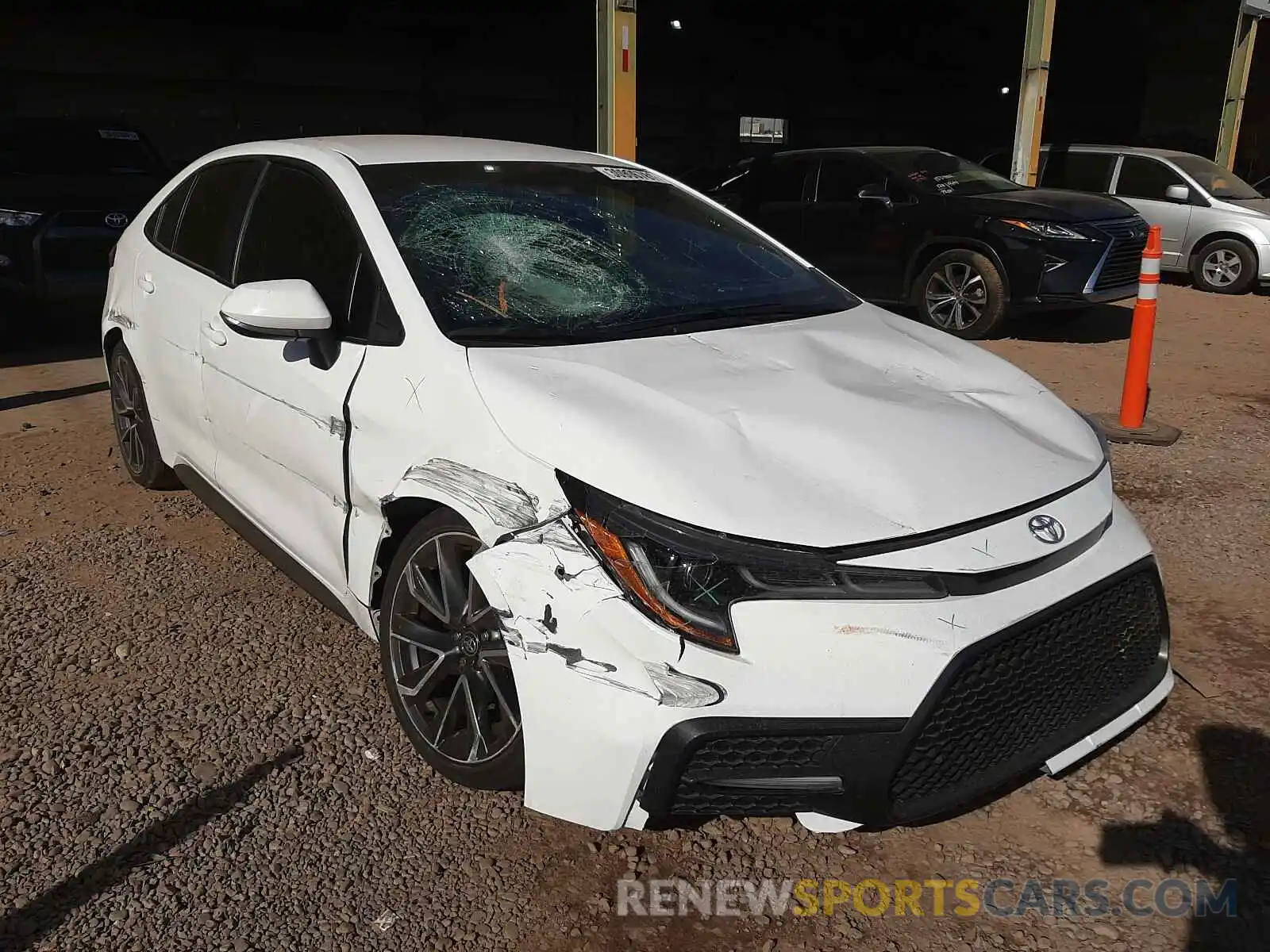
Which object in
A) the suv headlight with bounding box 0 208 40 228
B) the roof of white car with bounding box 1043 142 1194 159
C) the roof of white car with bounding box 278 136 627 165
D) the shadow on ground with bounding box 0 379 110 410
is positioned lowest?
the shadow on ground with bounding box 0 379 110 410

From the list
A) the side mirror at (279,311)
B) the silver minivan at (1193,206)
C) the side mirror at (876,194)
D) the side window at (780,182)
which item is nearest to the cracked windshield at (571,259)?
A: the side mirror at (279,311)

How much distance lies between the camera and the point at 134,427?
15.2 ft

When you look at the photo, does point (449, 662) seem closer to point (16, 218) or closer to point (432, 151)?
point (432, 151)

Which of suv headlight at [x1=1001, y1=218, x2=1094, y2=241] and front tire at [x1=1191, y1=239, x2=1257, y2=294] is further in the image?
front tire at [x1=1191, y1=239, x2=1257, y2=294]

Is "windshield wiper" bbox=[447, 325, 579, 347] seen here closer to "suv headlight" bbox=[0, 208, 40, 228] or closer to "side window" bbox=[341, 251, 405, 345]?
"side window" bbox=[341, 251, 405, 345]

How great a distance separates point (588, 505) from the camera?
2.18 m

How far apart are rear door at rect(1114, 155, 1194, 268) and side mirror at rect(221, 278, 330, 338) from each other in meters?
11.1

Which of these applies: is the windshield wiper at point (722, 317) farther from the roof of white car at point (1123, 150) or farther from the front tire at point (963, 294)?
the roof of white car at point (1123, 150)

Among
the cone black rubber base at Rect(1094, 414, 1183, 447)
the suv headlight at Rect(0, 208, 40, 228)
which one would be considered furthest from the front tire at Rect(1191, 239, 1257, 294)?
the suv headlight at Rect(0, 208, 40, 228)

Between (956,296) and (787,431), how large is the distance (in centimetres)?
678

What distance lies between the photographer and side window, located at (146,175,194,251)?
416cm

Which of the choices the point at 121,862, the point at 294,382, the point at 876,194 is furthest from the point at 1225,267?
the point at 121,862

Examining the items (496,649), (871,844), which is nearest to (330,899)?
(496,649)

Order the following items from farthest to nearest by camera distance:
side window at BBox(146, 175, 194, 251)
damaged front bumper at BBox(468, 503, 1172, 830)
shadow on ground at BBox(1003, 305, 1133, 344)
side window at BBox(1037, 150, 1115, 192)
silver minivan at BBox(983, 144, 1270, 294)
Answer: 1. side window at BBox(1037, 150, 1115, 192)
2. silver minivan at BBox(983, 144, 1270, 294)
3. shadow on ground at BBox(1003, 305, 1133, 344)
4. side window at BBox(146, 175, 194, 251)
5. damaged front bumper at BBox(468, 503, 1172, 830)
